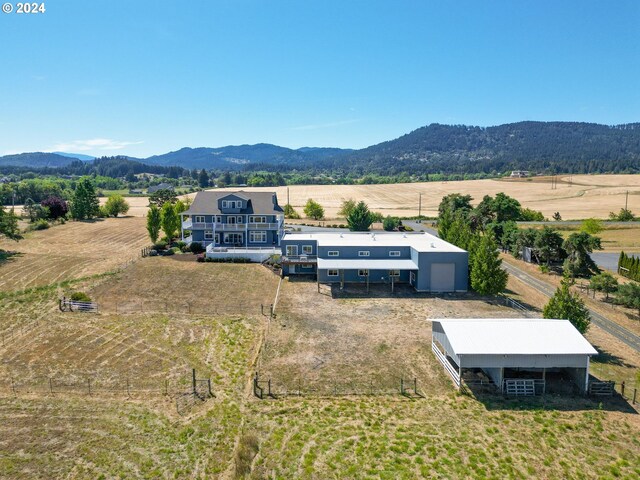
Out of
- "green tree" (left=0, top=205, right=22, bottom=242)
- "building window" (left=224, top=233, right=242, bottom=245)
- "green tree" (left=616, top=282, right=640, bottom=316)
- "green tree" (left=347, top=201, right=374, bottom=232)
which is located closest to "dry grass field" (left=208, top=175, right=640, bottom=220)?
"green tree" (left=347, top=201, right=374, bottom=232)

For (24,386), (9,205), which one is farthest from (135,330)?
(9,205)

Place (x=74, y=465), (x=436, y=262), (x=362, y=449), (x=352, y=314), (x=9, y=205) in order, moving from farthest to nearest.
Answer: (x=9, y=205) → (x=436, y=262) → (x=352, y=314) → (x=362, y=449) → (x=74, y=465)

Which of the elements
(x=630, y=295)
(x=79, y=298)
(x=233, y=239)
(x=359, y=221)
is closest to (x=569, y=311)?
(x=630, y=295)

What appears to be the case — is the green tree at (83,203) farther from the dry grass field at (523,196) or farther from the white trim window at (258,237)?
the dry grass field at (523,196)

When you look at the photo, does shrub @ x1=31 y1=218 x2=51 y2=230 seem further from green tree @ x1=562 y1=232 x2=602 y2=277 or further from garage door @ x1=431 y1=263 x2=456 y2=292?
green tree @ x1=562 y1=232 x2=602 y2=277

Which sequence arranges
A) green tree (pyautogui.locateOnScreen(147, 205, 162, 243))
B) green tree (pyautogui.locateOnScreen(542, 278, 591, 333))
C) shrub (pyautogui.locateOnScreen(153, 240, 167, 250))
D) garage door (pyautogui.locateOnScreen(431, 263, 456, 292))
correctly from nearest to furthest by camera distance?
green tree (pyautogui.locateOnScreen(542, 278, 591, 333))
garage door (pyautogui.locateOnScreen(431, 263, 456, 292))
shrub (pyautogui.locateOnScreen(153, 240, 167, 250))
green tree (pyautogui.locateOnScreen(147, 205, 162, 243))

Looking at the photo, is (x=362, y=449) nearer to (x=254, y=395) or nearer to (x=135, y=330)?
(x=254, y=395)
